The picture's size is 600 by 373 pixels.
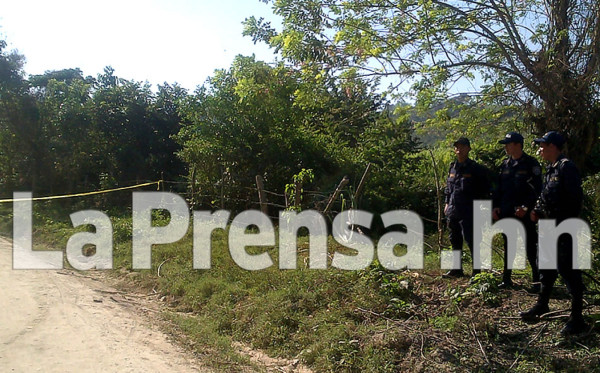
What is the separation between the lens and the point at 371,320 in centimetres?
511

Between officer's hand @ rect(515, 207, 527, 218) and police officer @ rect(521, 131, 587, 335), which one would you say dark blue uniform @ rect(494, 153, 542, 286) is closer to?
officer's hand @ rect(515, 207, 527, 218)

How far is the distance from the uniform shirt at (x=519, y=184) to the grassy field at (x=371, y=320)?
2.64 ft

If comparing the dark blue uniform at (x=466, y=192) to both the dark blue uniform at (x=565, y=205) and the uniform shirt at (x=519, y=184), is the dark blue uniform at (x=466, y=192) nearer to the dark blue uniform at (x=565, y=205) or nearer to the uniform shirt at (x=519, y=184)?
the uniform shirt at (x=519, y=184)

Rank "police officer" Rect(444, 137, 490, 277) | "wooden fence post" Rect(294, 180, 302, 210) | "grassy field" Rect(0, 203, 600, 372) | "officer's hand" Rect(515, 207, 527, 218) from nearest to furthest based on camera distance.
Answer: "grassy field" Rect(0, 203, 600, 372)
"officer's hand" Rect(515, 207, 527, 218)
"police officer" Rect(444, 137, 490, 277)
"wooden fence post" Rect(294, 180, 302, 210)

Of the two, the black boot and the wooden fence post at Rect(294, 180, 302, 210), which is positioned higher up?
the wooden fence post at Rect(294, 180, 302, 210)

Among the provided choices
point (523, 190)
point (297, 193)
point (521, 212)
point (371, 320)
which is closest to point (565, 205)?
point (521, 212)

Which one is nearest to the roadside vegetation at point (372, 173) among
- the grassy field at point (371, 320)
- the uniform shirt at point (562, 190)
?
the grassy field at point (371, 320)

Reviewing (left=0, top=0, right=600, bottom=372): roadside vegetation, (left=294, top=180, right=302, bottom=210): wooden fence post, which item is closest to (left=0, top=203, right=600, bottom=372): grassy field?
(left=0, top=0, right=600, bottom=372): roadside vegetation

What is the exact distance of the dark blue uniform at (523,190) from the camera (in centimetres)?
507

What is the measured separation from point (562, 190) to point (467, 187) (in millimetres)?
1405

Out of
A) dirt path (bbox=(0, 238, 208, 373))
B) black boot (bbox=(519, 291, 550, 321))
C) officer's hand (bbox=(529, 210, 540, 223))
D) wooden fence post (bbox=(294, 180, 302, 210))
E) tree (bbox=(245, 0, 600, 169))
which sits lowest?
dirt path (bbox=(0, 238, 208, 373))

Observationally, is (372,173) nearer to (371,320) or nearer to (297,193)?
(297,193)

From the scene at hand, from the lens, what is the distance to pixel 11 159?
1836 centimetres

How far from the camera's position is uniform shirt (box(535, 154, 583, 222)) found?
4.25m
